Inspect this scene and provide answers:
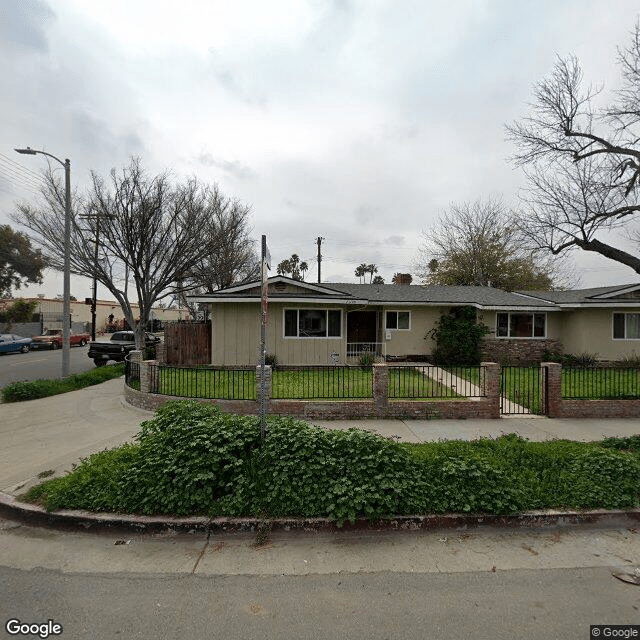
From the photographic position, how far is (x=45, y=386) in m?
10.7

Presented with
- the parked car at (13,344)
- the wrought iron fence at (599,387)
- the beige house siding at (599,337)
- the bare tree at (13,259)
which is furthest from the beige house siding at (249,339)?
the bare tree at (13,259)

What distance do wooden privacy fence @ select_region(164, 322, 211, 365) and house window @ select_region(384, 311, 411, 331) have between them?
25.8 feet

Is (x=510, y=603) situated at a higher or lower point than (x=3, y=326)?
lower

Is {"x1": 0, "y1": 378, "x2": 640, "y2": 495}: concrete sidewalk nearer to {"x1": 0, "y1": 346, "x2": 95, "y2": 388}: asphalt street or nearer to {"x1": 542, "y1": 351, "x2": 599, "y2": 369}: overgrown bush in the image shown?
{"x1": 0, "y1": 346, "x2": 95, "y2": 388}: asphalt street

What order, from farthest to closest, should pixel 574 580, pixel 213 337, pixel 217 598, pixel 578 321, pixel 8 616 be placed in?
pixel 578 321 → pixel 213 337 → pixel 574 580 → pixel 217 598 → pixel 8 616

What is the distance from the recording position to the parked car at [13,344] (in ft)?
79.0

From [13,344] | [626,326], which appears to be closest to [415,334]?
[626,326]

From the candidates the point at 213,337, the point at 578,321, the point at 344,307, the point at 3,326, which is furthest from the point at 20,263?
the point at 578,321

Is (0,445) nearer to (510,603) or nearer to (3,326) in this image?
(510,603)

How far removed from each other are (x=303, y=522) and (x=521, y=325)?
16.3 m

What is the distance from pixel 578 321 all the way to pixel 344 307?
1067 centimetres

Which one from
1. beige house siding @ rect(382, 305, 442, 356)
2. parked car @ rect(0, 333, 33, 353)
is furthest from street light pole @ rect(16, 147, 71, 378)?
parked car @ rect(0, 333, 33, 353)

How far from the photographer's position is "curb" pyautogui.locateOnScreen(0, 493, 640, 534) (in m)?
3.74

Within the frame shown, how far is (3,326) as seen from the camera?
33656 millimetres
